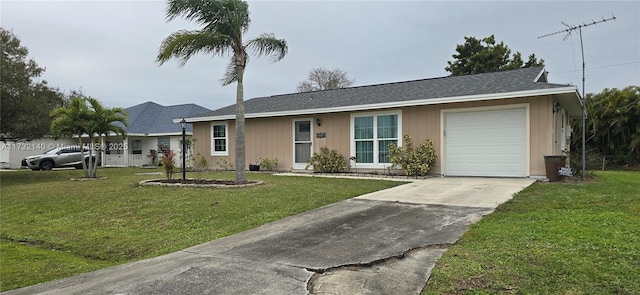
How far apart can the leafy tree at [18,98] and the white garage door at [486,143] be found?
1527cm

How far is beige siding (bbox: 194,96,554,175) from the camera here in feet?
32.8

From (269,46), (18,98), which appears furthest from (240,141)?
(18,98)

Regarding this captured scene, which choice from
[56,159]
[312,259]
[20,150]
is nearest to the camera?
[312,259]

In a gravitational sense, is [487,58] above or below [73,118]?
above

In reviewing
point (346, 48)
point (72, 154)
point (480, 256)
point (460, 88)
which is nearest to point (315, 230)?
point (480, 256)

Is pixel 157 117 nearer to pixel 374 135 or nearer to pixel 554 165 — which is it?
pixel 374 135

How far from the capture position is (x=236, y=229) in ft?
18.1

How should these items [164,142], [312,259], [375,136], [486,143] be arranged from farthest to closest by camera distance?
1. [164,142]
2. [375,136]
3. [486,143]
4. [312,259]

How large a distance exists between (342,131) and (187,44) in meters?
5.89

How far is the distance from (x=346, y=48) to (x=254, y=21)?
36.8 ft

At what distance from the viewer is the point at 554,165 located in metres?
9.36

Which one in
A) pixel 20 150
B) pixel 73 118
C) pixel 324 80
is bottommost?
pixel 20 150

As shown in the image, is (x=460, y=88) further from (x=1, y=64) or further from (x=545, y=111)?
(x=1, y=64)

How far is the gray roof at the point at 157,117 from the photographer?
79.9 feet
